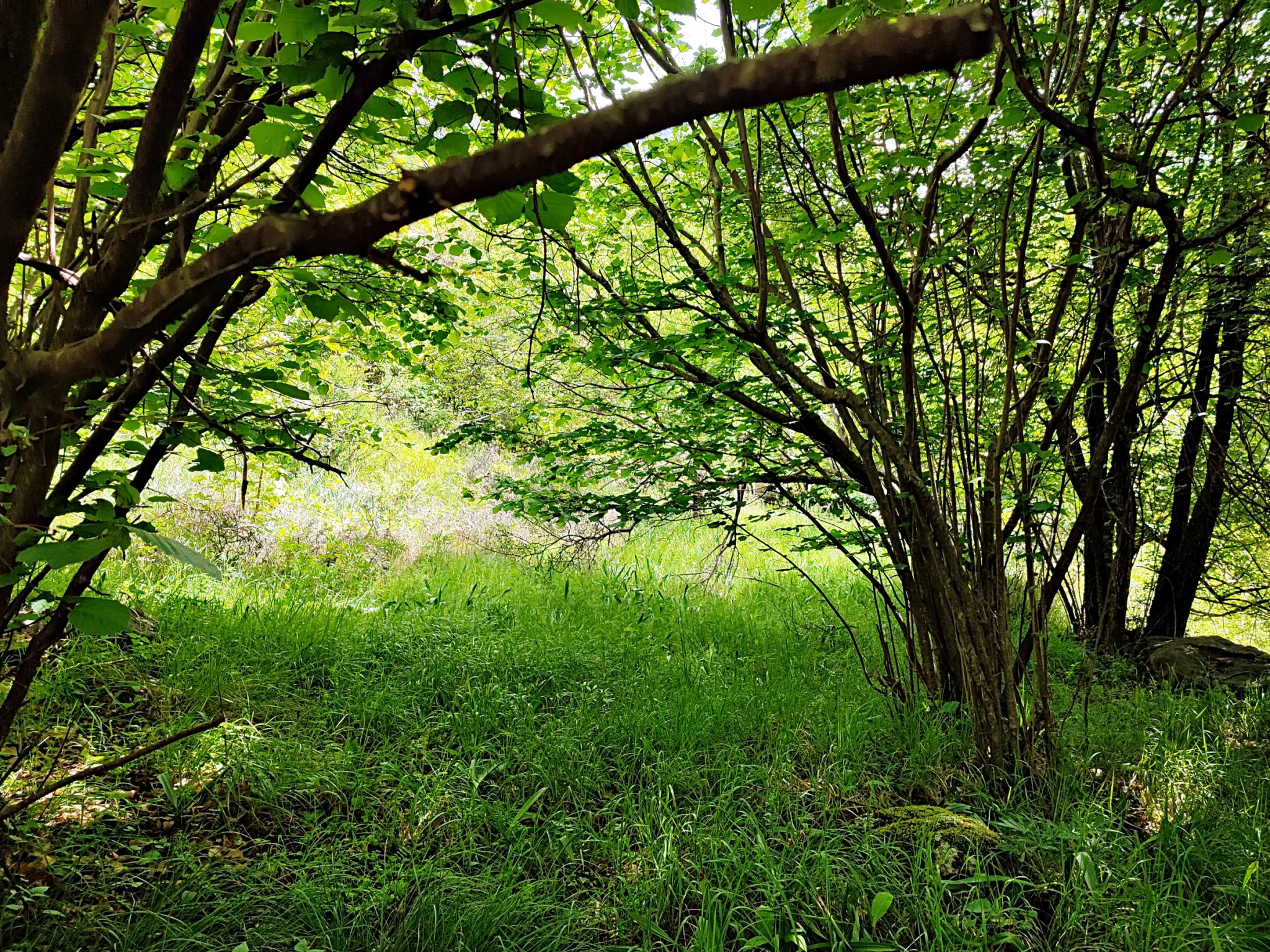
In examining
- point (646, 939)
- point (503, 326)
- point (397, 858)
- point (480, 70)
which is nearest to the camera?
point (480, 70)

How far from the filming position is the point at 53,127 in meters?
0.53

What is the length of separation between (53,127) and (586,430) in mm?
3003

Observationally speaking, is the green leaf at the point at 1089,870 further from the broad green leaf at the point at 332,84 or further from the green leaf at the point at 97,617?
the broad green leaf at the point at 332,84

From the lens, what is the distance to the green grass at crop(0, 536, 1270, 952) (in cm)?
212

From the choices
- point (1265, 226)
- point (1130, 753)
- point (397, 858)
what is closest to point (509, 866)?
point (397, 858)

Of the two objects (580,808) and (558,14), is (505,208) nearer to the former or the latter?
(558,14)

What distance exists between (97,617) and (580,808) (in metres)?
2.23

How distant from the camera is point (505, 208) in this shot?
978 mm

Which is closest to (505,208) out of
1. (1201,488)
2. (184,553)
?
(184,553)

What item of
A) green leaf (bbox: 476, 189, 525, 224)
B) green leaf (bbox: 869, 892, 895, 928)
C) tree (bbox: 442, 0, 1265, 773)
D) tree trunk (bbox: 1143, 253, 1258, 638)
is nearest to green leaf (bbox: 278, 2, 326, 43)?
green leaf (bbox: 476, 189, 525, 224)

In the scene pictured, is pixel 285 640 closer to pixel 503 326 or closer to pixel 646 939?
pixel 503 326

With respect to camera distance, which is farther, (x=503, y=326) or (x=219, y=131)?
(x=503, y=326)

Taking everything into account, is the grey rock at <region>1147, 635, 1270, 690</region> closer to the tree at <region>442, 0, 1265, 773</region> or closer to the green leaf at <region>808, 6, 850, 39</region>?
the tree at <region>442, 0, 1265, 773</region>

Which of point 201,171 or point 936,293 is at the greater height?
point 936,293
